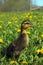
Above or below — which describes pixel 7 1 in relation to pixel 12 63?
below

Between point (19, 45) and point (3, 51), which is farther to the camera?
point (3, 51)

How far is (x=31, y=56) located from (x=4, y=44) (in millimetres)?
1140

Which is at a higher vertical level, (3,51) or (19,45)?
(19,45)

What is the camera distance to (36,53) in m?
6.32

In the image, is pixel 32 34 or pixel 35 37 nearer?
pixel 35 37

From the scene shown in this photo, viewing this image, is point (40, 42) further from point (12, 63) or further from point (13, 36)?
point (12, 63)

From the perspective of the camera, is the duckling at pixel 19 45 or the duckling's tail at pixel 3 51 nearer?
the duckling at pixel 19 45

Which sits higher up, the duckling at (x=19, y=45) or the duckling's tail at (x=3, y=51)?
the duckling at (x=19, y=45)

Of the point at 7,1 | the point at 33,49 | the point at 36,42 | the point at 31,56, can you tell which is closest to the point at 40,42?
the point at 36,42

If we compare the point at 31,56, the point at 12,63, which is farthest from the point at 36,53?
the point at 12,63

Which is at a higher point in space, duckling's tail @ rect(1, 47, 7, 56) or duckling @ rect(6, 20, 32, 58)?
duckling @ rect(6, 20, 32, 58)

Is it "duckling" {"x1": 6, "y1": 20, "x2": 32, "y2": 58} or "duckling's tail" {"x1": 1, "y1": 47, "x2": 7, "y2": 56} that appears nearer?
"duckling" {"x1": 6, "y1": 20, "x2": 32, "y2": 58}

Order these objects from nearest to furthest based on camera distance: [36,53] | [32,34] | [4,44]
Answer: [36,53]
[4,44]
[32,34]

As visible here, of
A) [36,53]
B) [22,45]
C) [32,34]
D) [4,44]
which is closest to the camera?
[22,45]
